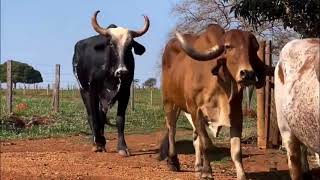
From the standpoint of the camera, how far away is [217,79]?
7988 millimetres

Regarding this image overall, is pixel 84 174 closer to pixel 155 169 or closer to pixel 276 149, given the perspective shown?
pixel 155 169

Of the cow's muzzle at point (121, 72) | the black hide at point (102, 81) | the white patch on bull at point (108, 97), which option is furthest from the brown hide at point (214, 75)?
the white patch on bull at point (108, 97)

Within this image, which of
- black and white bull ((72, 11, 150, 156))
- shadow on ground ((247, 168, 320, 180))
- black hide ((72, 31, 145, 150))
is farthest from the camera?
black hide ((72, 31, 145, 150))

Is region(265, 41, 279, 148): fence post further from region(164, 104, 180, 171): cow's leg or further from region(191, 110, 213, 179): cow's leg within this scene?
region(191, 110, 213, 179): cow's leg

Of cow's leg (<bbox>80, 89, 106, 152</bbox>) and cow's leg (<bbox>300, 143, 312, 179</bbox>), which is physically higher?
cow's leg (<bbox>80, 89, 106, 152</bbox>)

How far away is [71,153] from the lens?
10.9m

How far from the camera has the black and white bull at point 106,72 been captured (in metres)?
11.3

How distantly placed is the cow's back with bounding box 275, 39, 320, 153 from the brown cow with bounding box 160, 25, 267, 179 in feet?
1.72

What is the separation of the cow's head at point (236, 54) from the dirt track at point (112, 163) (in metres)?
1.76

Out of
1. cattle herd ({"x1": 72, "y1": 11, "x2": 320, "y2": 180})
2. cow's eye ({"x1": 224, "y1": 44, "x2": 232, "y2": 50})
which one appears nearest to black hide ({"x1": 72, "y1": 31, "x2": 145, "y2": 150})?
cattle herd ({"x1": 72, "y1": 11, "x2": 320, "y2": 180})

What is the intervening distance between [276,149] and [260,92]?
1.13 m

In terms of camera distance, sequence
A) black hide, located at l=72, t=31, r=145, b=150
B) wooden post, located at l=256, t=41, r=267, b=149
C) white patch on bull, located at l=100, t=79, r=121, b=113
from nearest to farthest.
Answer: black hide, located at l=72, t=31, r=145, b=150 < white patch on bull, located at l=100, t=79, r=121, b=113 < wooden post, located at l=256, t=41, r=267, b=149

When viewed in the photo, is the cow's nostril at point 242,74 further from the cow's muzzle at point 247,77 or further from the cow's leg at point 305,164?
the cow's leg at point 305,164

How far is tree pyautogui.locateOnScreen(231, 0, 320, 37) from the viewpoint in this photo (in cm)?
1133
